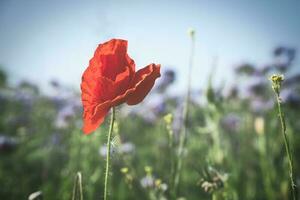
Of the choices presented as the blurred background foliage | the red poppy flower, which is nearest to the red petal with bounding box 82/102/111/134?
the red poppy flower

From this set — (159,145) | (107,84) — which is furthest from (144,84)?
(159,145)

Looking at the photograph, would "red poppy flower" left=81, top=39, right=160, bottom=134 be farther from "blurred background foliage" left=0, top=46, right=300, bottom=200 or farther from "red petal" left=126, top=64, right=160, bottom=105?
"blurred background foliage" left=0, top=46, right=300, bottom=200

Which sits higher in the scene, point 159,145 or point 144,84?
point 159,145

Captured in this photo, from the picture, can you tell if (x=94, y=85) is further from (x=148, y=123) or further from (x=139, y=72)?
(x=148, y=123)

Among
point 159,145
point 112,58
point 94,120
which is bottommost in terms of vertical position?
point 94,120

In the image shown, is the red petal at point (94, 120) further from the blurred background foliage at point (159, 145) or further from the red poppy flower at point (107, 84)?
the blurred background foliage at point (159, 145)

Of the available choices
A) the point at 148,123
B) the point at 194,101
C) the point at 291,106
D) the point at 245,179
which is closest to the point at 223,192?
the point at 245,179

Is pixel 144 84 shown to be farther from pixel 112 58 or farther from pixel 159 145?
pixel 159 145
